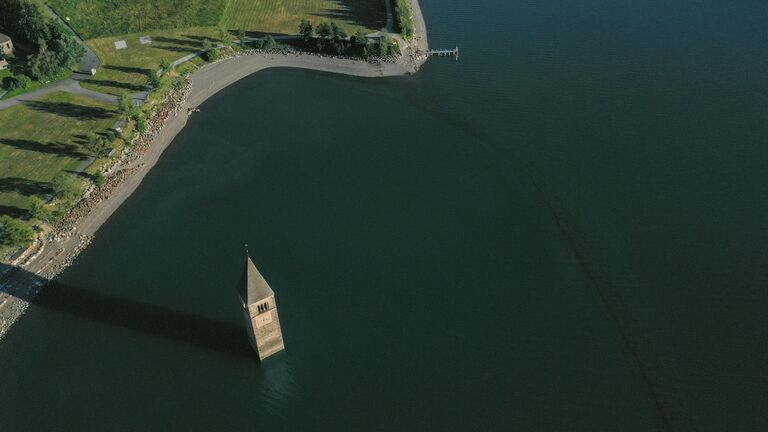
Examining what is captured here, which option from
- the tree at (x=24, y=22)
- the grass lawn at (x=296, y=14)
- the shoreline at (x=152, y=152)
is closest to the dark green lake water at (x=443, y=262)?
the shoreline at (x=152, y=152)

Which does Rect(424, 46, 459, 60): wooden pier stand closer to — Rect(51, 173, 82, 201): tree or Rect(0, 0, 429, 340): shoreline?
Rect(0, 0, 429, 340): shoreline

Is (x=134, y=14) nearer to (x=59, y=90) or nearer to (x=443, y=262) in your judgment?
(x=59, y=90)

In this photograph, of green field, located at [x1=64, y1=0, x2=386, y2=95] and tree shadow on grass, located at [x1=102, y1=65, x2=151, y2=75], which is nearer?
tree shadow on grass, located at [x1=102, y1=65, x2=151, y2=75]

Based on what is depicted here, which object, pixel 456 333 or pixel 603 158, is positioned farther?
pixel 603 158

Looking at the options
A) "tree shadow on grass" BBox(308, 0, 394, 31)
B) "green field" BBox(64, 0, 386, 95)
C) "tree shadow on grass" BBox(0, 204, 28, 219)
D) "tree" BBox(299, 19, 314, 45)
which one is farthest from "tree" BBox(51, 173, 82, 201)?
"tree shadow on grass" BBox(308, 0, 394, 31)

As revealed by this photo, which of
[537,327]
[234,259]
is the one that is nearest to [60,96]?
[234,259]

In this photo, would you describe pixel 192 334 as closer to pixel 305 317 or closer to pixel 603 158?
pixel 305 317

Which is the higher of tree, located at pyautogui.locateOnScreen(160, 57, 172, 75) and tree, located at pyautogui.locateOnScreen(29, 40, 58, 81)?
tree, located at pyautogui.locateOnScreen(29, 40, 58, 81)
